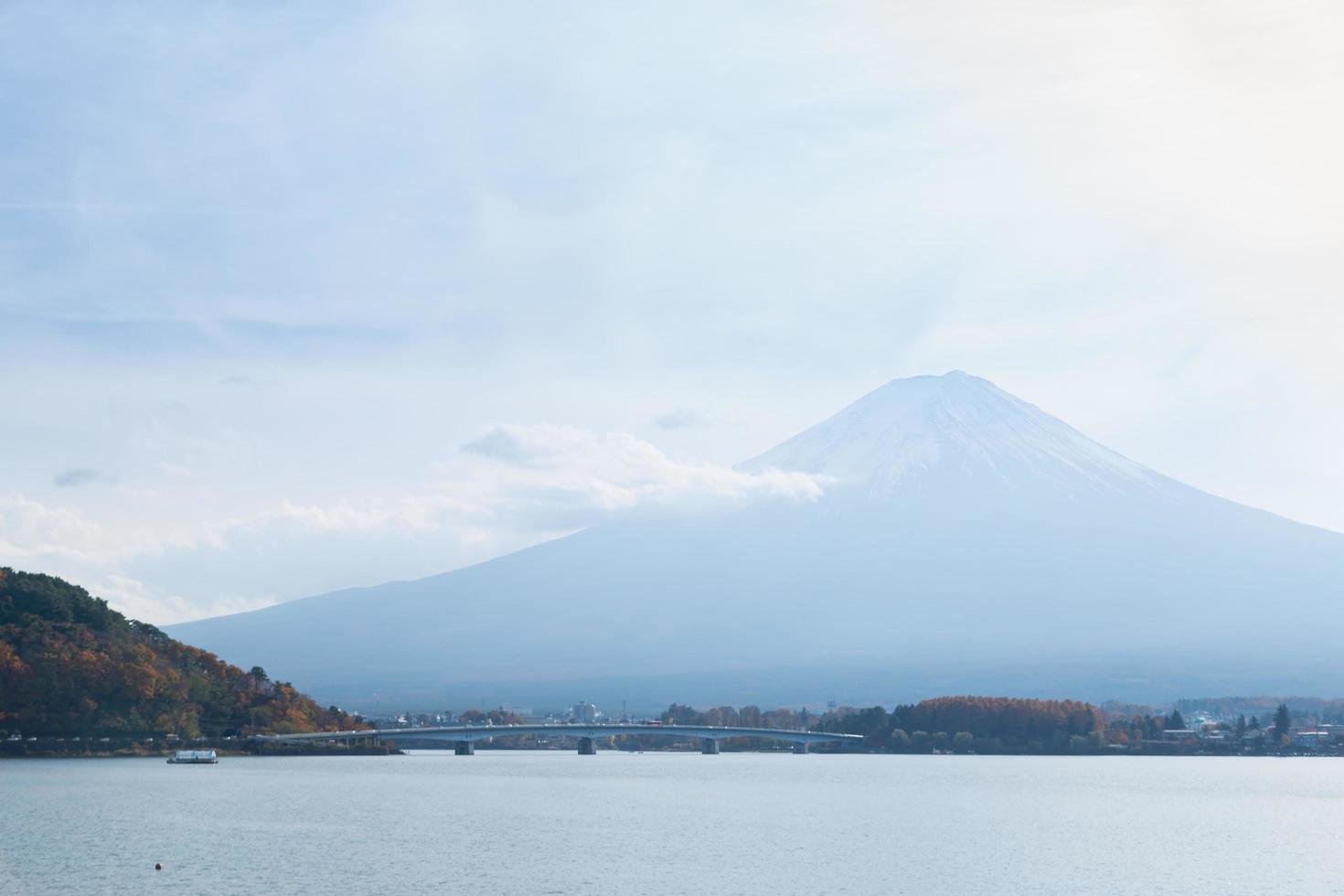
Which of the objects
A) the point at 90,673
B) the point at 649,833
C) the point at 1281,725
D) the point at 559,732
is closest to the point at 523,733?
the point at 559,732

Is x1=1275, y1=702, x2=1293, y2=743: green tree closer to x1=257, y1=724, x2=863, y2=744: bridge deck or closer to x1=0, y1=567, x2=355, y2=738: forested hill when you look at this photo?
x1=257, y1=724, x2=863, y2=744: bridge deck

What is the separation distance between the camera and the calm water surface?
43.1m

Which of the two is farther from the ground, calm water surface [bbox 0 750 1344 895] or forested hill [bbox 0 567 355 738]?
forested hill [bbox 0 567 355 738]

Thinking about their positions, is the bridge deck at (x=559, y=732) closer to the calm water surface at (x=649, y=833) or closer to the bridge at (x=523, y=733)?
the bridge at (x=523, y=733)

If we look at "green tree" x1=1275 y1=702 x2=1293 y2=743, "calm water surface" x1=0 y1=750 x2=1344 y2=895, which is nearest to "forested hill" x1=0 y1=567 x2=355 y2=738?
"calm water surface" x1=0 y1=750 x2=1344 y2=895

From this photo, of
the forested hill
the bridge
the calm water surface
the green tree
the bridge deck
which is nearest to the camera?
the calm water surface

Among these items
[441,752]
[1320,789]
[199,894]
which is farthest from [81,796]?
[441,752]

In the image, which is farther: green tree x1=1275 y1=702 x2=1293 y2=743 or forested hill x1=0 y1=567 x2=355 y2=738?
green tree x1=1275 y1=702 x2=1293 y2=743

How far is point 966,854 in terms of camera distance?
50.5 m

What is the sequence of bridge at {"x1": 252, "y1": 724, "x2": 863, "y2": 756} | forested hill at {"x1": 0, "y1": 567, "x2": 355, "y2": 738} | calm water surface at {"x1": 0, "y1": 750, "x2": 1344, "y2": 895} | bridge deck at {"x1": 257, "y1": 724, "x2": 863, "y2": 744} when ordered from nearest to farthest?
calm water surface at {"x1": 0, "y1": 750, "x2": 1344, "y2": 895}, forested hill at {"x1": 0, "y1": 567, "x2": 355, "y2": 738}, bridge at {"x1": 252, "y1": 724, "x2": 863, "y2": 756}, bridge deck at {"x1": 257, "y1": 724, "x2": 863, "y2": 744}

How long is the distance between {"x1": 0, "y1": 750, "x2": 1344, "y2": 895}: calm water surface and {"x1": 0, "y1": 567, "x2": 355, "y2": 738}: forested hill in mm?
3446

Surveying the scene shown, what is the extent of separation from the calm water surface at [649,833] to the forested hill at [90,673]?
11.3 ft

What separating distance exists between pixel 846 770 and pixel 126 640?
44549 mm

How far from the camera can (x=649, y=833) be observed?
5591 centimetres
